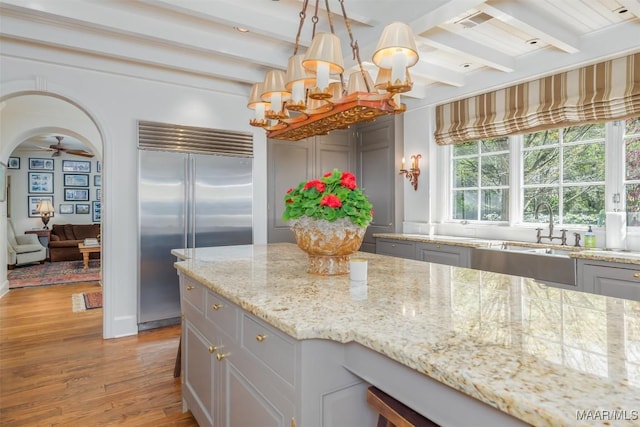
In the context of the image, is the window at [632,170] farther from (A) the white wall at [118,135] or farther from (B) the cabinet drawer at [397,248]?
(A) the white wall at [118,135]

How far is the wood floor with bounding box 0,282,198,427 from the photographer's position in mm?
2266

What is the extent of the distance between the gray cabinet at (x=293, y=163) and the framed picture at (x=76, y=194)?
300 inches

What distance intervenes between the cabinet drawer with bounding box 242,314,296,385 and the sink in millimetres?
2601

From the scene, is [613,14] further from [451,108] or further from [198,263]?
[198,263]

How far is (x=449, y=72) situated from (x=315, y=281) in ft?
10.7

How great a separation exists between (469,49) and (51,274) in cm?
766

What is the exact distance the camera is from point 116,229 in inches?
147

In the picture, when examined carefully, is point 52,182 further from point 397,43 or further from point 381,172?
point 397,43

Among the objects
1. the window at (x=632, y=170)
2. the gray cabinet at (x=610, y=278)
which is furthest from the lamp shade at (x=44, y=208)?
the window at (x=632, y=170)

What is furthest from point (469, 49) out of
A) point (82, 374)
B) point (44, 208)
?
point (44, 208)

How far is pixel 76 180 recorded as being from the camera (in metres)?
9.75

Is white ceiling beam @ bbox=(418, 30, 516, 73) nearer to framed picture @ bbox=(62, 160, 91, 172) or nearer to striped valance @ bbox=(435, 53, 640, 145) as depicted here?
striped valance @ bbox=(435, 53, 640, 145)

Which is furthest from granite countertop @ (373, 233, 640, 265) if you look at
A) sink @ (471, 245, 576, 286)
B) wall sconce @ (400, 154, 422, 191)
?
wall sconce @ (400, 154, 422, 191)

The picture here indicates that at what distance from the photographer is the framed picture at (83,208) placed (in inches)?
385
